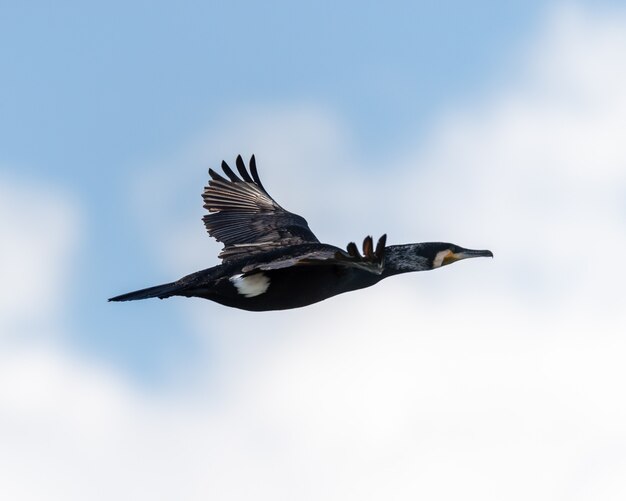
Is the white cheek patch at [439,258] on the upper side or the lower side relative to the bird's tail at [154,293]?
upper

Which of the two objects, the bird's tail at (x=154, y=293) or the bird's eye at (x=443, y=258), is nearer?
the bird's tail at (x=154, y=293)

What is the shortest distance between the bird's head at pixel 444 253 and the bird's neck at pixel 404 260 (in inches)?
2.2

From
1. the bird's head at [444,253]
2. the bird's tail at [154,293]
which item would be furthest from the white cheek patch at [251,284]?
the bird's head at [444,253]

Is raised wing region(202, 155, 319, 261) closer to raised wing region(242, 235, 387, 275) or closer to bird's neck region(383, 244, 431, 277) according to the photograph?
bird's neck region(383, 244, 431, 277)

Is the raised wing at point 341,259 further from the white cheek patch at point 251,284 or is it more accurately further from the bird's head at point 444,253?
the bird's head at point 444,253

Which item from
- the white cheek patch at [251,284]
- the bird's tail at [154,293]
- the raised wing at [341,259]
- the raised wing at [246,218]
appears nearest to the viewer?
the raised wing at [341,259]

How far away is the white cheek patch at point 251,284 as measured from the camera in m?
11.0

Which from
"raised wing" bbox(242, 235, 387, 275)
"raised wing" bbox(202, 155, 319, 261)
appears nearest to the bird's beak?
"raised wing" bbox(202, 155, 319, 261)

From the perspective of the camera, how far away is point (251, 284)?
11.1 metres

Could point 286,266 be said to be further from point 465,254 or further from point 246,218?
point 246,218

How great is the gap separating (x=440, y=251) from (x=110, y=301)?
11.1 feet

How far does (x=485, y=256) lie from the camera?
12.6 meters

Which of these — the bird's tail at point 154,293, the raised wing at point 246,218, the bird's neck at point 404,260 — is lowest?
the bird's tail at point 154,293

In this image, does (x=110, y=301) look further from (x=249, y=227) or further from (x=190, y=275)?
(x=249, y=227)
